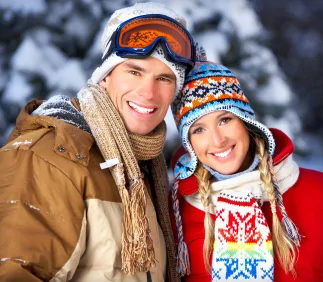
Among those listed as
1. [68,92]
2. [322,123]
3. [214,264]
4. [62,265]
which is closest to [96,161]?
[62,265]

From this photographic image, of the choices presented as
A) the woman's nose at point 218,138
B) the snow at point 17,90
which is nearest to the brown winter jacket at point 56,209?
the woman's nose at point 218,138

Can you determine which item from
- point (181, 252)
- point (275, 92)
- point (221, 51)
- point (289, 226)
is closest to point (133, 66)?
point (181, 252)

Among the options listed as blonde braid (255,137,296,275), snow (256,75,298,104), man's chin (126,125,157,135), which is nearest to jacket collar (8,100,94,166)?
man's chin (126,125,157,135)

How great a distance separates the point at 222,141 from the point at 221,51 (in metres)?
2.12

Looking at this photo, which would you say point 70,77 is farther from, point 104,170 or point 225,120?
point 104,170

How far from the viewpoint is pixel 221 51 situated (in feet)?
14.0

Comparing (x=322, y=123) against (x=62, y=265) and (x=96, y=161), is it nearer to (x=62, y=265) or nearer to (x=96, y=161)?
(x=96, y=161)

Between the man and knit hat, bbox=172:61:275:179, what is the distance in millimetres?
94

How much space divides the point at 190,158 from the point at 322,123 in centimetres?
257

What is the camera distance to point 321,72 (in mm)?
4652

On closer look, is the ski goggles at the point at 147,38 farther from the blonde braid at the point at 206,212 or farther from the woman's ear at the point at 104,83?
the blonde braid at the point at 206,212

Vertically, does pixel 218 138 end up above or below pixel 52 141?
above

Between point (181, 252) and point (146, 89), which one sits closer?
point (146, 89)

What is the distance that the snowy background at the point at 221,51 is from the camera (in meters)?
3.66
